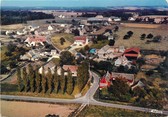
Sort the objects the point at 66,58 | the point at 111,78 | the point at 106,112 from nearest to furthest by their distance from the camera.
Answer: the point at 106,112, the point at 111,78, the point at 66,58

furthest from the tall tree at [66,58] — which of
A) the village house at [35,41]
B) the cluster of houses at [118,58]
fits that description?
the village house at [35,41]

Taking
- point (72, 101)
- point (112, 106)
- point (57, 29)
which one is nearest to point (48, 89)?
point (72, 101)

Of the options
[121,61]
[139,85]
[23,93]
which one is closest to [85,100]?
[139,85]

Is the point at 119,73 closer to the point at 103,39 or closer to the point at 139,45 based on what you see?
the point at 139,45

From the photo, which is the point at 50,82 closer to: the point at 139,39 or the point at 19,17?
the point at 139,39

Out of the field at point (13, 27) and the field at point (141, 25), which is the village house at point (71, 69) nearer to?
the field at point (141, 25)

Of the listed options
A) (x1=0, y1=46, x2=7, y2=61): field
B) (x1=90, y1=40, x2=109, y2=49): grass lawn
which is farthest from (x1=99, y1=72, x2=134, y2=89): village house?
(x1=0, y1=46, x2=7, y2=61): field

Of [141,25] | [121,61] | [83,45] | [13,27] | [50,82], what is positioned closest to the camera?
[50,82]
